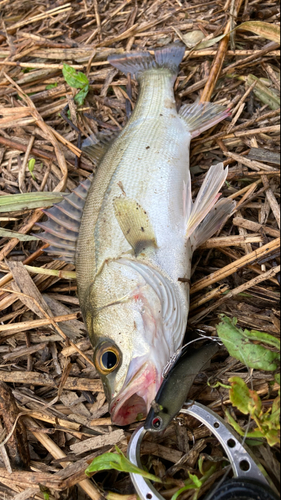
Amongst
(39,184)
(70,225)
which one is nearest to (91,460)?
(70,225)

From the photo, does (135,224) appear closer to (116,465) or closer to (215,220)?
(215,220)

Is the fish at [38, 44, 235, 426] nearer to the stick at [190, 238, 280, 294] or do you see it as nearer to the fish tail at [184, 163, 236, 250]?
the fish tail at [184, 163, 236, 250]

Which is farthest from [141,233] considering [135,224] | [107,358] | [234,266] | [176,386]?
[176,386]

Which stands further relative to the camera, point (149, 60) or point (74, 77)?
point (74, 77)

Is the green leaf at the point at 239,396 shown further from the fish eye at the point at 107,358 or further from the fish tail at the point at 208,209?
the fish tail at the point at 208,209

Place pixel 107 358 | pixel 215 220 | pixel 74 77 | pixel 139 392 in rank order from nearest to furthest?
pixel 139 392
pixel 107 358
pixel 215 220
pixel 74 77

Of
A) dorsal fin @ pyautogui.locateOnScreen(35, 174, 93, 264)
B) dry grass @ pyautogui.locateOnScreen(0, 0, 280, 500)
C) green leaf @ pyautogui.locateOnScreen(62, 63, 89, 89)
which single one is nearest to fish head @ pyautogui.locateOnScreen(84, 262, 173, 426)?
dry grass @ pyautogui.locateOnScreen(0, 0, 280, 500)
